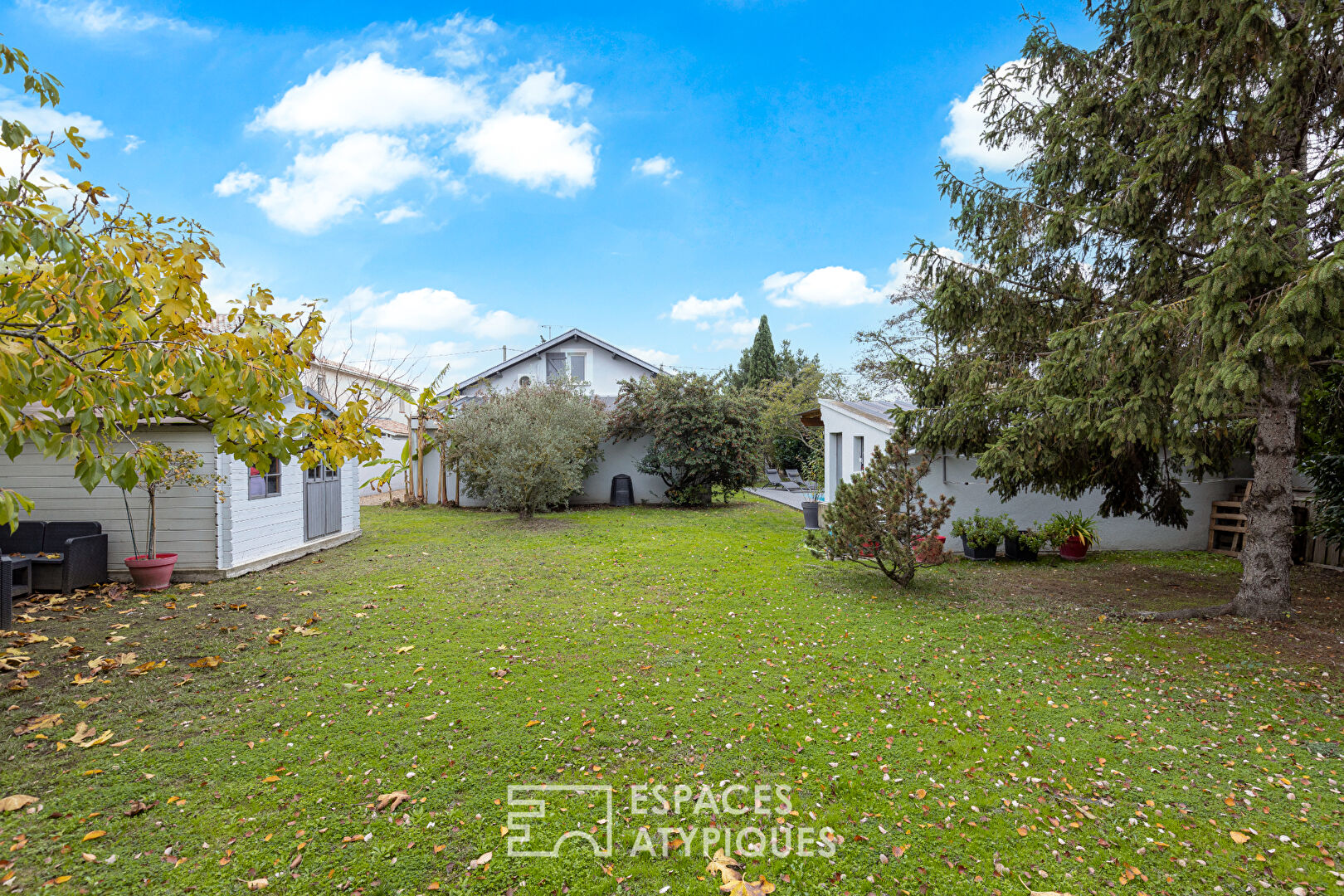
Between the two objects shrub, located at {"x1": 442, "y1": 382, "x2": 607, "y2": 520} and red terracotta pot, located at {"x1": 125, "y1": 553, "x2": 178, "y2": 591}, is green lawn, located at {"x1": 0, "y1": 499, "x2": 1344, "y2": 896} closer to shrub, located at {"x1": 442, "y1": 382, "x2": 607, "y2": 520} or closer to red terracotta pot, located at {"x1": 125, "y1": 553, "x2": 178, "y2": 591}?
red terracotta pot, located at {"x1": 125, "y1": 553, "x2": 178, "y2": 591}

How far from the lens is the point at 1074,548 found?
9.88 metres

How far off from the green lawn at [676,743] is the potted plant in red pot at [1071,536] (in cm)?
265

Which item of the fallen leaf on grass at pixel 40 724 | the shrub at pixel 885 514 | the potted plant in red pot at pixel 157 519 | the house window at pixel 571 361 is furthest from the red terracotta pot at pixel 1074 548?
the house window at pixel 571 361

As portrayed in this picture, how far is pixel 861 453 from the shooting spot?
12.3 meters

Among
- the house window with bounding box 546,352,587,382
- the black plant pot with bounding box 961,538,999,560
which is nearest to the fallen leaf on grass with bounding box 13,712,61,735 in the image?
the black plant pot with bounding box 961,538,999,560

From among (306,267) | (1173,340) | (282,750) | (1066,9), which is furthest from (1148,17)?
(306,267)

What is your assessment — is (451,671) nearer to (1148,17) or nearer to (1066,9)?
(1148,17)

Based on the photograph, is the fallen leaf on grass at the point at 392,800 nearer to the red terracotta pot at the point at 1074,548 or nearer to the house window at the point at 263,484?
the house window at the point at 263,484

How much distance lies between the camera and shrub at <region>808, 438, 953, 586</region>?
285 inches

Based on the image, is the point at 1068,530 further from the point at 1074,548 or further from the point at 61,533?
the point at 61,533

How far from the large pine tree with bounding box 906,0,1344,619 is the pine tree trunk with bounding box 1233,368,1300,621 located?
18 millimetres

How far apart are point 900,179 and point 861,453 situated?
6039mm

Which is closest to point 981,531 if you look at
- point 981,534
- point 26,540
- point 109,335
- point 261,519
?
point 981,534

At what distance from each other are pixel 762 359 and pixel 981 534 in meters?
28.0
